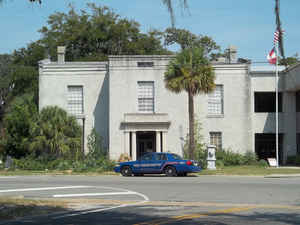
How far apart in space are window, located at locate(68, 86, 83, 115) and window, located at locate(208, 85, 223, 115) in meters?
9.80

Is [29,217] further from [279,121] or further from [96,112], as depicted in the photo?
[279,121]

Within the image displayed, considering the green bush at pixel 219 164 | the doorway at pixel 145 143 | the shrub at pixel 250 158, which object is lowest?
the green bush at pixel 219 164

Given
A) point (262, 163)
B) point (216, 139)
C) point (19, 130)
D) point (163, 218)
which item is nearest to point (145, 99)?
point (216, 139)

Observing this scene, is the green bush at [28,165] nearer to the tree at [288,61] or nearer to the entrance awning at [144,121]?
the entrance awning at [144,121]

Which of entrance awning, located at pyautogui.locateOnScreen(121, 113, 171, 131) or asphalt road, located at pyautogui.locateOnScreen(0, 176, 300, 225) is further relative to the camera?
entrance awning, located at pyautogui.locateOnScreen(121, 113, 171, 131)

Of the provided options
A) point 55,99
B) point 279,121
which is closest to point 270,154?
point 279,121

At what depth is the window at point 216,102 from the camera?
38.9 m

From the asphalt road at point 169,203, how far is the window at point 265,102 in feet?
69.4

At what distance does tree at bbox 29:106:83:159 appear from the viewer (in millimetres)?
35812

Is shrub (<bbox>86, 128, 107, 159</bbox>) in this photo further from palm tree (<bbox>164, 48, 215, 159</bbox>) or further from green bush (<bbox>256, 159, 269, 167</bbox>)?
green bush (<bbox>256, 159, 269, 167</bbox>)

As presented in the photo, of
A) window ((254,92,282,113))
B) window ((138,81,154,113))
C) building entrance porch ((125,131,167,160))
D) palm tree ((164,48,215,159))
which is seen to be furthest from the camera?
window ((254,92,282,113))

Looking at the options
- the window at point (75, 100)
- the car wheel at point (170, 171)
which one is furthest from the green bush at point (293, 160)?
the window at point (75, 100)

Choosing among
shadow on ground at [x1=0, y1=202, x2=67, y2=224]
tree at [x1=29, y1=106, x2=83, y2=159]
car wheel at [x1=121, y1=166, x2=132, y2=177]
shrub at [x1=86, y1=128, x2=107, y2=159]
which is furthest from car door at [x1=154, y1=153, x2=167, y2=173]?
shadow on ground at [x1=0, y1=202, x2=67, y2=224]

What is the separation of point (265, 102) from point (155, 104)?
9.33m
